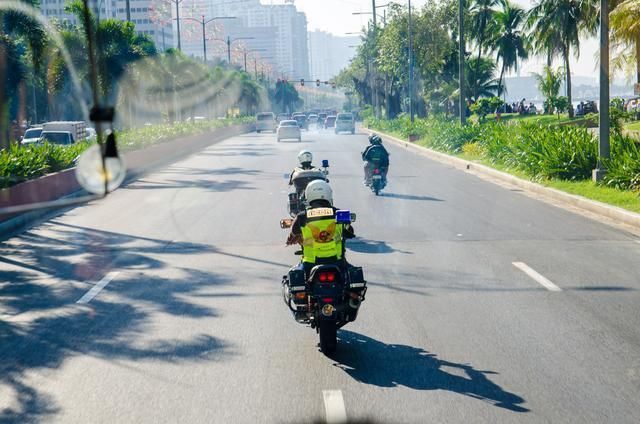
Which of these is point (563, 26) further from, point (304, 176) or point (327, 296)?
point (327, 296)

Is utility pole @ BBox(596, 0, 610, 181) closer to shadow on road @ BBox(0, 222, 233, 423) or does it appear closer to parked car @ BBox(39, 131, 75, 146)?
shadow on road @ BBox(0, 222, 233, 423)

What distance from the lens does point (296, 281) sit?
793cm

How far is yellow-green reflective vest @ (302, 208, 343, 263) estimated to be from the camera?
7.93 m

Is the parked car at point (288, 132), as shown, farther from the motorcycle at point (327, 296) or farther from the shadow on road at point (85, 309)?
the motorcycle at point (327, 296)

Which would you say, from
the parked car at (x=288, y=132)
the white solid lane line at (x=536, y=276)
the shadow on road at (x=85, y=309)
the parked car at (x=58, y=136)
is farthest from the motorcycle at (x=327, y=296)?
the parked car at (x=288, y=132)

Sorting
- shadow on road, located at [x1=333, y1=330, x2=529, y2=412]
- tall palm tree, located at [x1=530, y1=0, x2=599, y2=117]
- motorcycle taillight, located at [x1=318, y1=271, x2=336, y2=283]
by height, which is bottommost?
shadow on road, located at [x1=333, y1=330, x2=529, y2=412]

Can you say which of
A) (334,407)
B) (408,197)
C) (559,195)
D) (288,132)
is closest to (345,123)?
(288,132)

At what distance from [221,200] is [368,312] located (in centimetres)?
1308

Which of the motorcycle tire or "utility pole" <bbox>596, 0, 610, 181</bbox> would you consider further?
"utility pole" <bbox>596, 0, 610, 181</bbox>

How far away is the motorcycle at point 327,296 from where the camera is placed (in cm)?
763

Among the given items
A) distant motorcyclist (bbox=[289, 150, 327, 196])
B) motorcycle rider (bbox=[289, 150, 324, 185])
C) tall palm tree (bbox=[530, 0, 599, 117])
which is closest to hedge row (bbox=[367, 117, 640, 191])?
motorcycle rider (bbox=[289, 150, 324, 185])

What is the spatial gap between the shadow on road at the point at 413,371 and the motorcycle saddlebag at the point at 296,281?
651 millimetres

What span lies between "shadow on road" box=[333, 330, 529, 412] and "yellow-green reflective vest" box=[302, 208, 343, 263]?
86cm

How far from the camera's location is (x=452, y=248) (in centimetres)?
1390
